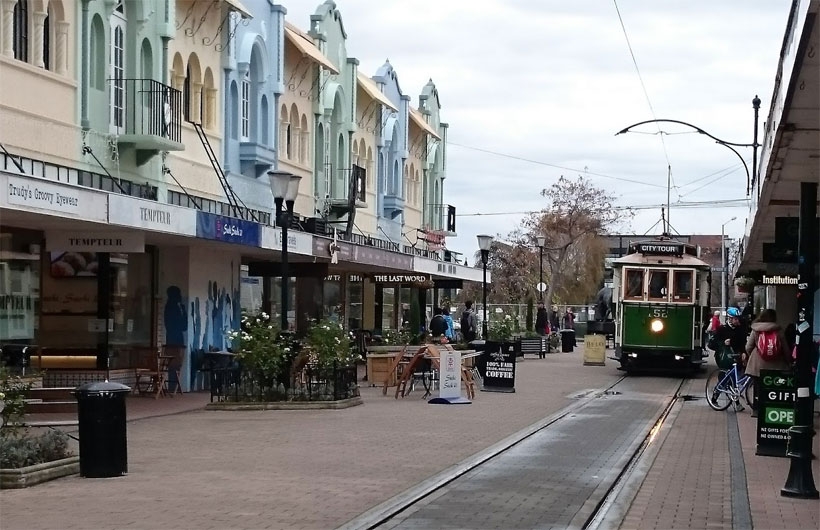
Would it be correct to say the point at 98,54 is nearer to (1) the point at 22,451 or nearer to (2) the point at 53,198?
(2) the point at 53,198

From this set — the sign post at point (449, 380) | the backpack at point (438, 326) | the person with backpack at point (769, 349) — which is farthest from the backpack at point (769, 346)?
the backpack at point (438, 326)

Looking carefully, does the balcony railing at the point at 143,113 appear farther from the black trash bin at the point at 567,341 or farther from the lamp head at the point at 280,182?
the black trash bin at the point at 567,341

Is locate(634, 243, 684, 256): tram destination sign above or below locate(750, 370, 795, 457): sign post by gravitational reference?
above

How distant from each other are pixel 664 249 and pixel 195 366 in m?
14.6

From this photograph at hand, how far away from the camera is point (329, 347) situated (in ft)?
75.4

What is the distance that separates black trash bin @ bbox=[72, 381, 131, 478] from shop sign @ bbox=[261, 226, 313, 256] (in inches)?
528

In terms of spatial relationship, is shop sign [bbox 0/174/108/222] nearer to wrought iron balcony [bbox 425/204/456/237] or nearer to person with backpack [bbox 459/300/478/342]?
person with backpack [bbox 459/300/478/342]

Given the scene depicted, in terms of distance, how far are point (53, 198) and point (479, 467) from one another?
6912 mm

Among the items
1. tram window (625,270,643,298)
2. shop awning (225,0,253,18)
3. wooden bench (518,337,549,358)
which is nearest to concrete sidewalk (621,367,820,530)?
shop awning (225,0,253,18)

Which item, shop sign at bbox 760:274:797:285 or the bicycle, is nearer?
the bicycle

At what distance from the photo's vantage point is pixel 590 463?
592 inches

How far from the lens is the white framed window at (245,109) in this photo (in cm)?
3198

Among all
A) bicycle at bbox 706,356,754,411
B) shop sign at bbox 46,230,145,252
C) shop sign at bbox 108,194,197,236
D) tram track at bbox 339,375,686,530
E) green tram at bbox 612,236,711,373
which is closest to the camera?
tram track at bbox 339,375,686,530

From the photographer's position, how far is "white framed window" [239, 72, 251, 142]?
31984 millimetres
